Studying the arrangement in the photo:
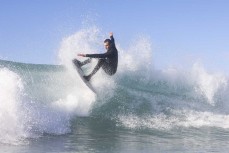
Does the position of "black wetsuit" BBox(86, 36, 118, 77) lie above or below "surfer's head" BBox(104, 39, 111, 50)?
below

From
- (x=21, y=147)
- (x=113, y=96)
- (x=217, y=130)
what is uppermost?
(x=113, y=96)

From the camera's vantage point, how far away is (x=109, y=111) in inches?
655

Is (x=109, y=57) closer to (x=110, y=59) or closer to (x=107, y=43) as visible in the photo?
(x=110, y=59)

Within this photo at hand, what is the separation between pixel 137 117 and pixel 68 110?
2778 mm

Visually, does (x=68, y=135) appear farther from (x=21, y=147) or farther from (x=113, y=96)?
(x=113, y=96)

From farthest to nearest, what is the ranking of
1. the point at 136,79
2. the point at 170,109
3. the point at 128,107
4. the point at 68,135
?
the point at 136,79
the point at 170,109
the point at 128,107
the point at 68,135

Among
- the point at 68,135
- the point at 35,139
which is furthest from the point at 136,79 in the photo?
the point at 35,139

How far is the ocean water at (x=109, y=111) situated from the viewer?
35.5 ft

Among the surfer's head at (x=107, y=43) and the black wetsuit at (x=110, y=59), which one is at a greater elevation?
the surfer's head at (x=107, y=43)

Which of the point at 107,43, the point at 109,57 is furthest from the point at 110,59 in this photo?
the point at 107,43

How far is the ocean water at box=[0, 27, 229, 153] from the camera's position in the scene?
10.8 metres

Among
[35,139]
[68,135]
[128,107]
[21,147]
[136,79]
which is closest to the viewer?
[21,147]

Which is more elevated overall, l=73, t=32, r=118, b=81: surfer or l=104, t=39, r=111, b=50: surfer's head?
l=104, t=39, r=111, b=50: surfer's head

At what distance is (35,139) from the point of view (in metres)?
10.8
